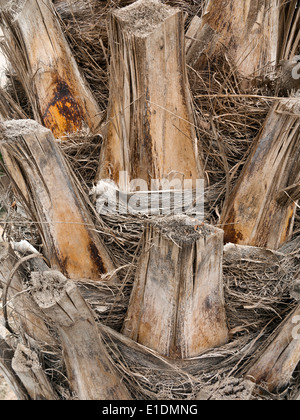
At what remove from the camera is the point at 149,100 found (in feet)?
4.41

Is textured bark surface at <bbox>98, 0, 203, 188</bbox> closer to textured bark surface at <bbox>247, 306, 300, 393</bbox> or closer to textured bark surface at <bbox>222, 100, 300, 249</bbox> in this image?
textured bark surface at <bbox>222, 100, 300, 249</bbox>

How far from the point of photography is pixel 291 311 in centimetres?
140

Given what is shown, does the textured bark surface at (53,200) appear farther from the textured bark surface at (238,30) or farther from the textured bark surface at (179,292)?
the textured bark surface at (238,30)

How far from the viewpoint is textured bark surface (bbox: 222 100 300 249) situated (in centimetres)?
138

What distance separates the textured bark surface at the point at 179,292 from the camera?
1263 mm

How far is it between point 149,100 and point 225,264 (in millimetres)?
552

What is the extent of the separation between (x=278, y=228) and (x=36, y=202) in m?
0.76

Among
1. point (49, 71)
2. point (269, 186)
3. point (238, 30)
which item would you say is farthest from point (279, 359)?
point (49, 71)

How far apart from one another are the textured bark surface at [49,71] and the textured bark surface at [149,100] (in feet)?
0.57

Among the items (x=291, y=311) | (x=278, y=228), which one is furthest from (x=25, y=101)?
(x=291, y=311)

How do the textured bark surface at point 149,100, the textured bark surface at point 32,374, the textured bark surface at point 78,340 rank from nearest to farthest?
1. the textured bark surface at point 78,340
2. the textured bark surface at point 149,100
3. the textured bark surface at point 32,374

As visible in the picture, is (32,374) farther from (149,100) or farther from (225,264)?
(149,100)

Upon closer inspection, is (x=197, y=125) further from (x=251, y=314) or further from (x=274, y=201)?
(x=251, y=314)

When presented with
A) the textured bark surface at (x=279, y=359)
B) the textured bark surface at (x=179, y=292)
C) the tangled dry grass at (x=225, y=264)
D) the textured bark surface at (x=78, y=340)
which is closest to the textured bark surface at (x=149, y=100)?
the tangled dry grass at (x=225, y=264)
